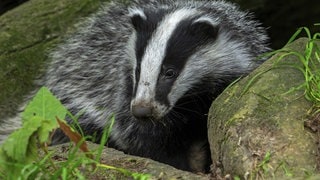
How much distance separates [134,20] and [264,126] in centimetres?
153

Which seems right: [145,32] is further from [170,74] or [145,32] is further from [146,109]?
[146,109]

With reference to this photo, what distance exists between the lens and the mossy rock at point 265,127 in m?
3.43

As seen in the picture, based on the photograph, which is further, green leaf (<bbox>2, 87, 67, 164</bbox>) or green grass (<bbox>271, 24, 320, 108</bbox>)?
green grass (<bbox>271, 24, 320, 108</bbox>)

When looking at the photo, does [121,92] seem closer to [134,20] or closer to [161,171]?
[134,20]

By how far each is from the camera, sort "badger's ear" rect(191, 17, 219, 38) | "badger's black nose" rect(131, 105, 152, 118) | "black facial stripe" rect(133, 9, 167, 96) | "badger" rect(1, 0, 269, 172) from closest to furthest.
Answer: "badger's black nose" rect(131, 105, 152, 118) < "badger" rect(1, 0, 269, 172) < "black facial stripe" rect(133, 9, 167, 96) < "badger's ear" rect(191, 17, 219, 38)

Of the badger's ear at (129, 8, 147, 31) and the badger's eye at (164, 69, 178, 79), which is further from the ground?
the badger's ear at (129, 8, 147, 31)

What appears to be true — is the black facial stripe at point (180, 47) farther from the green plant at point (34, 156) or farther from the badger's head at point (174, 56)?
the green plant at point (34, 156)

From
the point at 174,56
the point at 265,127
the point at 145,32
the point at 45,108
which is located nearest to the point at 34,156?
the point at 45,108

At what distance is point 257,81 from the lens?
13.2 ft

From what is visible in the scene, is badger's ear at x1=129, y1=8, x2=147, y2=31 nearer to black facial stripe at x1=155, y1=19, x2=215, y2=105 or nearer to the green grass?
black facial stripe at x1=155, y1=19, x2=215, y2=105

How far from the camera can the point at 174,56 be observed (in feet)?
14.9

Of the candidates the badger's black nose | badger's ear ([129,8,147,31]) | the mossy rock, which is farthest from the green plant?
badger's ear ([129,8,147,31])

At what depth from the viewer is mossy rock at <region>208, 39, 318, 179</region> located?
3.43 meters

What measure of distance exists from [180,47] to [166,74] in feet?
0.74
